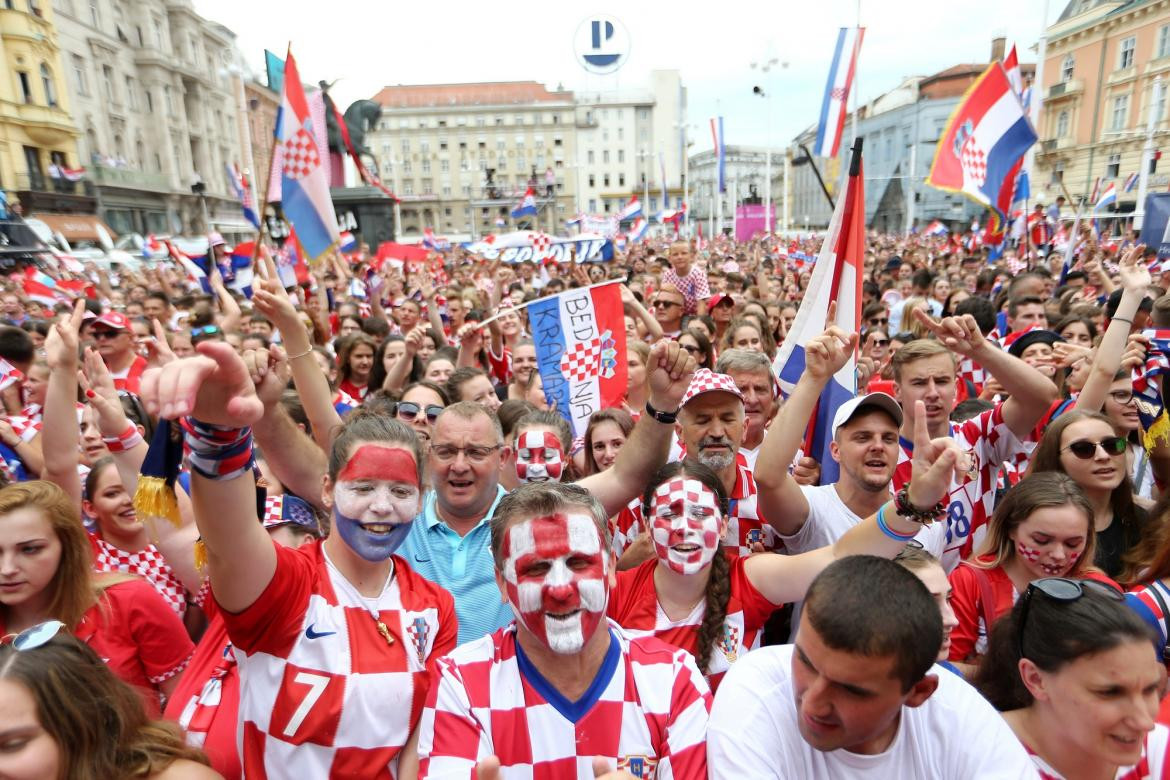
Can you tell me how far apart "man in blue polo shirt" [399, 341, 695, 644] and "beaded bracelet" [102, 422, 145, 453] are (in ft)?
4.76

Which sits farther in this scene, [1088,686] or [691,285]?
[691,285]

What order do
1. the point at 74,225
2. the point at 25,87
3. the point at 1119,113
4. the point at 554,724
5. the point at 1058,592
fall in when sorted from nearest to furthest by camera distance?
the point at 554,724 < the point at 1058,592 < the point at 74,225 < the point at 1119,113 < the point at 25,87

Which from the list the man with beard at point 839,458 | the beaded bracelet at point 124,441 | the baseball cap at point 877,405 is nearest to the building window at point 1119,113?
the baseball cap at point 877,405

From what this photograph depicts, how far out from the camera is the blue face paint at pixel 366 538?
83.1 inches

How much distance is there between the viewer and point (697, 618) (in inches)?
94.9

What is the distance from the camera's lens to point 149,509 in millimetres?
1845

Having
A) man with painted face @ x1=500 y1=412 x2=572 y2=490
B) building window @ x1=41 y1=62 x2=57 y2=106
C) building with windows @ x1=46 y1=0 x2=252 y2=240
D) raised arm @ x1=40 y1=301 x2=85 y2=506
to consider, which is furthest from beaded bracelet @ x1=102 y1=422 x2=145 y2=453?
building window @ x1=41 y1=62 x2=57 y2=106

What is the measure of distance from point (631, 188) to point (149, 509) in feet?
318

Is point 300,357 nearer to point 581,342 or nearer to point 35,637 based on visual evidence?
point 35,637

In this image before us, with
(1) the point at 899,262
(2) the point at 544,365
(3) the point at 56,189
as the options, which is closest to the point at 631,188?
(3) the point at 56,189

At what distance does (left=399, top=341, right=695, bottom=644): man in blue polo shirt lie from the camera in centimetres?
276

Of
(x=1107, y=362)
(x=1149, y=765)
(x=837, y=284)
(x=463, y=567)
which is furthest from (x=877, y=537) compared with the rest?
(x=837, y=284)

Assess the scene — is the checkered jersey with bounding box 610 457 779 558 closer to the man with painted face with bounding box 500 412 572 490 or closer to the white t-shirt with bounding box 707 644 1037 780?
the man with painted face with bounding box 500 412 572 490

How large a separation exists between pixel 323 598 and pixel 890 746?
157 cm
